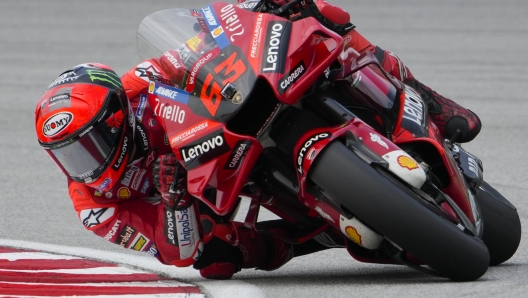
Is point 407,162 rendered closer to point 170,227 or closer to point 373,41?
point 170,227

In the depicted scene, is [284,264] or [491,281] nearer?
[491,281]

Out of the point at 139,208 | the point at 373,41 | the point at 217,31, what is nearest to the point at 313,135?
the point at 217,31

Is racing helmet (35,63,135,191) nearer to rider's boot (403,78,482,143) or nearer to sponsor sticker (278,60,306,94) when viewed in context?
sponsor sticker (278,60,306,94)

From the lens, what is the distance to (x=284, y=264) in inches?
213

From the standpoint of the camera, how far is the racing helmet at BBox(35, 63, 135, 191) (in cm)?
445

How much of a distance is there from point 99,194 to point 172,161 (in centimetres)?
67

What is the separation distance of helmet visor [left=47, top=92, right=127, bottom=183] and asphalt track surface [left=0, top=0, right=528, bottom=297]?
2.61 feet

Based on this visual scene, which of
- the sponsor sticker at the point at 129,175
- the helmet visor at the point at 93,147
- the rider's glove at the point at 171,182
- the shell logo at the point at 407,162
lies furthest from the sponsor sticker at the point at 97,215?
the shell logo at the point at 407,162

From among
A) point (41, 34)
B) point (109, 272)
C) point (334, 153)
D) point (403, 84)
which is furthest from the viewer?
point (41, 34)

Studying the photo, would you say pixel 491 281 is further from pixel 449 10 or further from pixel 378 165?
pixel 449 10

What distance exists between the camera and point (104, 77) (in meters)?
4.71

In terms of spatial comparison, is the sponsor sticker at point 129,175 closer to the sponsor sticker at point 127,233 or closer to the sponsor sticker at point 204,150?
the sponsor sticker at point 127,233

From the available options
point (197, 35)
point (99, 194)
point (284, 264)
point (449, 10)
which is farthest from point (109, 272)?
point (449, 10)

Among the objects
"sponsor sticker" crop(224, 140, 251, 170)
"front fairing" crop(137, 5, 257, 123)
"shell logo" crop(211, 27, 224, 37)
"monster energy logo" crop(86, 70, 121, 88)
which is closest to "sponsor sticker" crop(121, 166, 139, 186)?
"monster energy logo" crop(86, 70, 121, 88)
